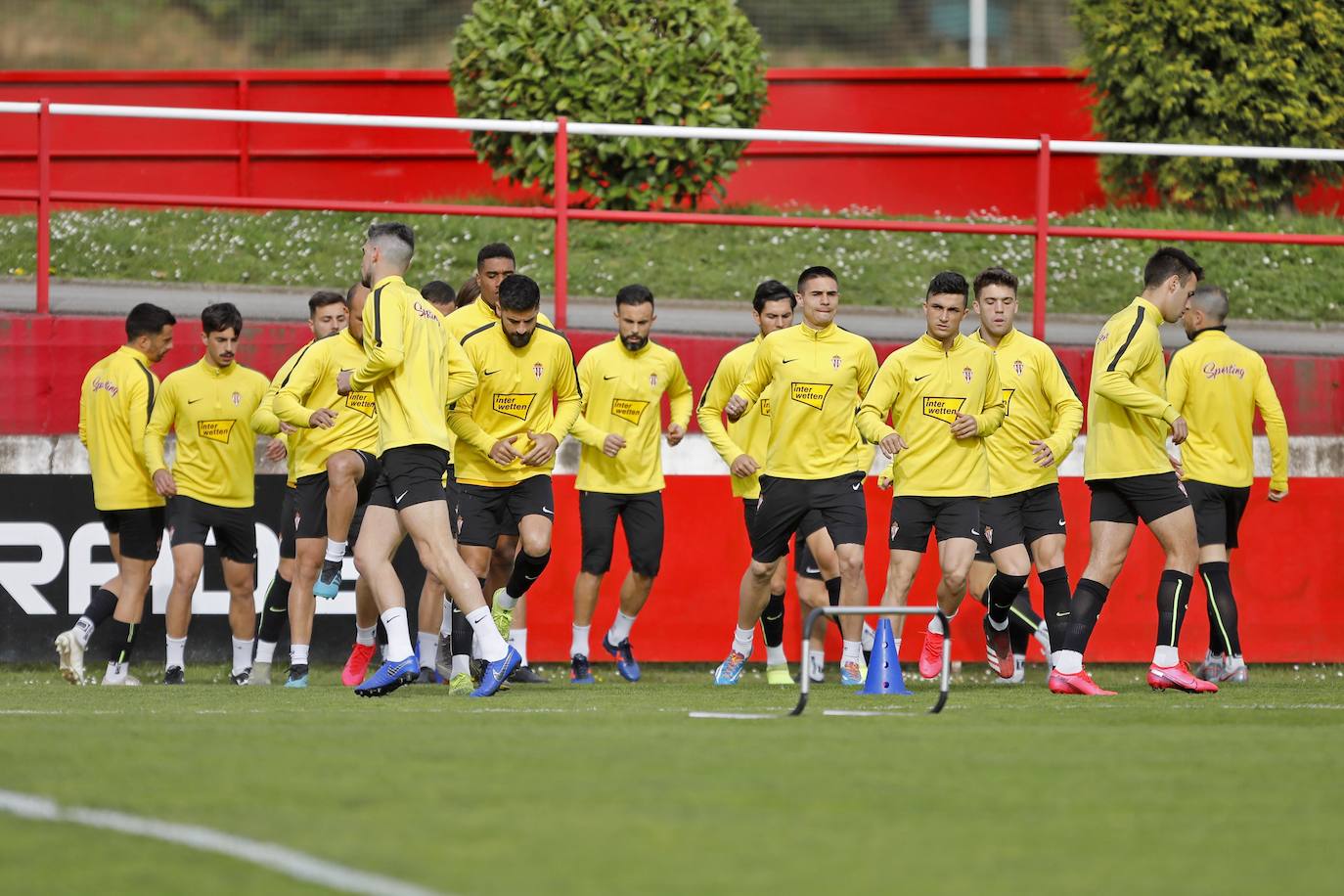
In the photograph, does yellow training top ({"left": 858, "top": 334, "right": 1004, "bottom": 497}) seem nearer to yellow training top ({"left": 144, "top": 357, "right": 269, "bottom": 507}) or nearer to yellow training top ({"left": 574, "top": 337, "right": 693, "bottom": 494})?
yellow training top ({"left": 574, "top": 337, "right": 693, "bottom": 494})

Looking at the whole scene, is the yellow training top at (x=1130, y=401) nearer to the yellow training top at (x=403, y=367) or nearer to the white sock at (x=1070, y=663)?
the white sock at (x=1070, y=663)

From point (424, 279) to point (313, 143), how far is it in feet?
15.4

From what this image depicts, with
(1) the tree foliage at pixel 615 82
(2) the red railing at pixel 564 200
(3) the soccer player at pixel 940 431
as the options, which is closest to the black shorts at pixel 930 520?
(3) the soccer player at pixel 940 431

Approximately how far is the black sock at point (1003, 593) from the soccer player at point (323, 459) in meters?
3.72

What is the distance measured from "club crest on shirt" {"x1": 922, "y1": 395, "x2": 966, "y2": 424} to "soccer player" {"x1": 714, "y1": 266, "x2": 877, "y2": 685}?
2.16 feet

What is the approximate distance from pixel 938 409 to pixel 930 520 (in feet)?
1.99

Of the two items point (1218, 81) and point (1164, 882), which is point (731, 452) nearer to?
point (1164, 882)

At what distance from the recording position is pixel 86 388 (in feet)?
39.5

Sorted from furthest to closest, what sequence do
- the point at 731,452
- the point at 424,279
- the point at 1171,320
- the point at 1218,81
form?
the point at 1218,81 < the point at 424,279 < the point at 731,452 < the point at 1171,320

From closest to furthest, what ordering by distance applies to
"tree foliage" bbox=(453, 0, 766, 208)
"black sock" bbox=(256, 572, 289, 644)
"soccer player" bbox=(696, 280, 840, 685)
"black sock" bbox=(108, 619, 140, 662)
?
1. "black sock" bbox=(108, 619, 140, 662)
2. "soccer player" bbox=(696, 280, 840, 685)
3. "black sock" bbox=(256, 572, 289, 644)
4. "tree foliage" bbox=(453, 0, 766, 208)

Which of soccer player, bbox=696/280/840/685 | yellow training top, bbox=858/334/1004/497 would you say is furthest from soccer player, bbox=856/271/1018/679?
soccer player, bbox=696/280/840/685

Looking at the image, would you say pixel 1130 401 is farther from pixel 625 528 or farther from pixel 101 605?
pixel 101 605

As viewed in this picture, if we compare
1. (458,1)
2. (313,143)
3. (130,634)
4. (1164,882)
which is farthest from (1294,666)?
(458,1)

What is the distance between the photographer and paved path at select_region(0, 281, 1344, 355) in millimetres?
14594
